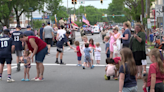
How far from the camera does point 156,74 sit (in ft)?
16.6

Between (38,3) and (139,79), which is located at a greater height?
(38,3)

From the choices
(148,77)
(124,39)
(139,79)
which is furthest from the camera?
(124,39)

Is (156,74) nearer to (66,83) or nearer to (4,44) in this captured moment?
(66,83)

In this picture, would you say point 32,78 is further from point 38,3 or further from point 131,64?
point 38,3

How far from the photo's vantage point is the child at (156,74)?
4.96 meters

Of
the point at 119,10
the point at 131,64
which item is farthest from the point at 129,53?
the point at 119,10

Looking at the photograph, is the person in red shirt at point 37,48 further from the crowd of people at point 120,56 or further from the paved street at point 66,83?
the paved street at point 66,83

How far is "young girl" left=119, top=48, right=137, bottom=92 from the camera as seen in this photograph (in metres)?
5.11

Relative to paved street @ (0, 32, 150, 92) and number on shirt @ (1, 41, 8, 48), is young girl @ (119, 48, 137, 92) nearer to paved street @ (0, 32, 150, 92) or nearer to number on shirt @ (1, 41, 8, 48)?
paved street @ (0, 32, 150, 92)

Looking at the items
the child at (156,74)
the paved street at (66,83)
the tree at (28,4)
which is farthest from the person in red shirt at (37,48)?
the tree at (28,4)

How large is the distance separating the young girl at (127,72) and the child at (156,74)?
0.29 meters

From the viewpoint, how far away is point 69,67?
1291 centimetres

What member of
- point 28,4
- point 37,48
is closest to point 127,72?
point 37,48

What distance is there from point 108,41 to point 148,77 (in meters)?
8.51
